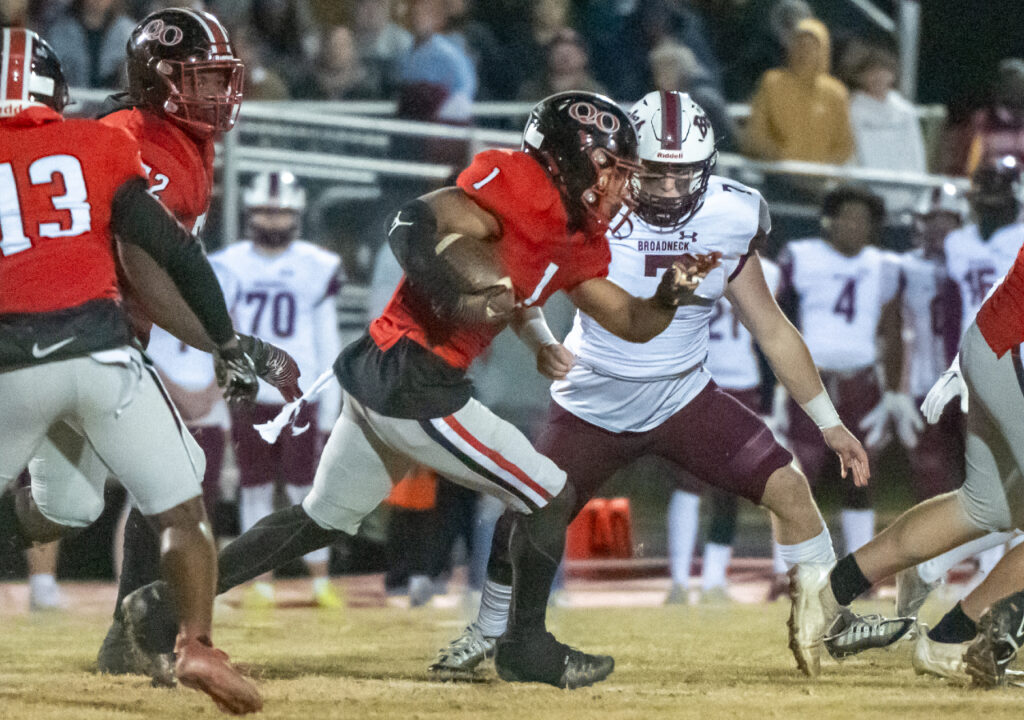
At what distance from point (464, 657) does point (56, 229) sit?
192 cm

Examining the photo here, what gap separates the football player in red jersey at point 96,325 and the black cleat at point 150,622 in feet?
1.20

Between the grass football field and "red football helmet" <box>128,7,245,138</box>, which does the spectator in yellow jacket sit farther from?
"red football helmet" <box>128,7,245,138</box>

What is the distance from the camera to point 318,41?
32.5ft

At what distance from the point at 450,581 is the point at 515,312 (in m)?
4.08

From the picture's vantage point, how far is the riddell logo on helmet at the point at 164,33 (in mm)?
4961

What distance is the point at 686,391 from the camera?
5309mm

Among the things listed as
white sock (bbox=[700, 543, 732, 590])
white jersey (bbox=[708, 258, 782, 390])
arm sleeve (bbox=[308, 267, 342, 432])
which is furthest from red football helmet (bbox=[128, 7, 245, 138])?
white sock (bbox=[700, 543, 732, 590])

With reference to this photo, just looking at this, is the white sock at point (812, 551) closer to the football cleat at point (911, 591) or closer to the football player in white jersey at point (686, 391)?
the football player in white jersey at point (686, 391)

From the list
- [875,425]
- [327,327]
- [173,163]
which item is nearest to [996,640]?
[173,163]

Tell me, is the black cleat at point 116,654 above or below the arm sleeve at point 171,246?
below

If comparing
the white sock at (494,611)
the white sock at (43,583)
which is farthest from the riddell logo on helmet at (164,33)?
the white sock at (43,583)

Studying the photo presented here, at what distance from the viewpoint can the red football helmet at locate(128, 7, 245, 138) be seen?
493 cm

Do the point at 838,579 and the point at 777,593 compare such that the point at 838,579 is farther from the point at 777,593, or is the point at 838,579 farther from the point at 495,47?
the point at 495,47

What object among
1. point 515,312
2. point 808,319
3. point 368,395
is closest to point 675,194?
point 515,312
